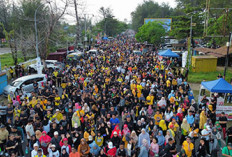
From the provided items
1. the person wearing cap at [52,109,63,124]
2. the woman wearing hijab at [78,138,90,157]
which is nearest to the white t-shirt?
the person wearing cap at [52,109,63,124]

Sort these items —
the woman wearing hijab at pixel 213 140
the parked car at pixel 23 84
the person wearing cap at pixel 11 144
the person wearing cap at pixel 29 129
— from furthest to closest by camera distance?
the parked car at pixel 23 84
the person wearing cap at pixel 29 129
the woman wearing hijab at pixel 213 140
the person wearing cap at pixel 11 144

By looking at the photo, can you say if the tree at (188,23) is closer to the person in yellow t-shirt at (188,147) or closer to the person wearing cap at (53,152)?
the person in yellow t-shirt at (188,147)

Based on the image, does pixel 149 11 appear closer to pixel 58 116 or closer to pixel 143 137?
pixel 58 116

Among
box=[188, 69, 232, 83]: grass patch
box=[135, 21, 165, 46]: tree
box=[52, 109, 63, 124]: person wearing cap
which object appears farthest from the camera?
box=[135, 21, 165, 46]: tree

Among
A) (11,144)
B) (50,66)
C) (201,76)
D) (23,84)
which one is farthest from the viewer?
(50,66)

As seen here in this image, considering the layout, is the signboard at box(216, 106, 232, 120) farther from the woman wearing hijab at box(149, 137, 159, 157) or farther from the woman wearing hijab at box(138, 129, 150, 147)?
the woman wearing hijab at box(149, 137, 159, 157)

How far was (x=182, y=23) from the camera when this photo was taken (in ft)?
102

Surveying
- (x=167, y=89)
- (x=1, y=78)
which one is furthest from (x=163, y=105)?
(x=1, y=78)

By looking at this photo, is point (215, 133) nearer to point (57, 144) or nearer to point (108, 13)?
point (57, 144)

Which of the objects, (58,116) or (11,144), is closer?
(11,144)

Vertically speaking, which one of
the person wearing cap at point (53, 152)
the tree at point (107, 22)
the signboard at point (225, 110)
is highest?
the tree at point (107, 22)

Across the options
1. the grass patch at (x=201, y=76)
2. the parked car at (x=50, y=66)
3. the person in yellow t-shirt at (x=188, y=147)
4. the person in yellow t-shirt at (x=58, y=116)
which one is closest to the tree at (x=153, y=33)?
the grass patch at (x=201, y=76)

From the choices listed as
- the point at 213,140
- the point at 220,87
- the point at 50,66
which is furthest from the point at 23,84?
the point at 220,87

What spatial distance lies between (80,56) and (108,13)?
50848 mm
